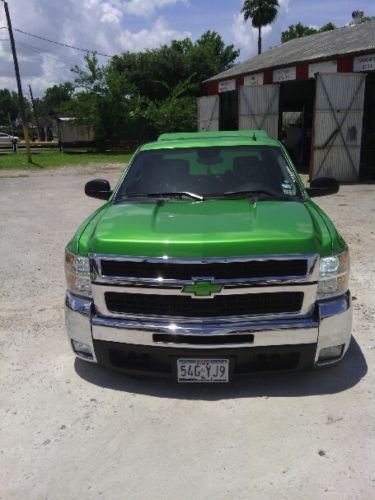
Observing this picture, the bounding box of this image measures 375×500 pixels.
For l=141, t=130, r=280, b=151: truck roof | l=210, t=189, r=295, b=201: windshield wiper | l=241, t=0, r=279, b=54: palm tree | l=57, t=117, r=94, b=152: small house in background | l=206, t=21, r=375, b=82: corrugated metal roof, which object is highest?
l=241, t=0, r=279, b=54: palm tree

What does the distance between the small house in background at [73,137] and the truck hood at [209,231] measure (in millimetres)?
33351

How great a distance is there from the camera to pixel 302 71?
17.4m

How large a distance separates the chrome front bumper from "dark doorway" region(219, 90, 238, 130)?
21.9m

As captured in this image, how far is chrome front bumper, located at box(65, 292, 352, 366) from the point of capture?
3.04 meters

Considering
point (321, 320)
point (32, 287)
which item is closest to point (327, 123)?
point (32, 287)

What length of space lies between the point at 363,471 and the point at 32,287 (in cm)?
426

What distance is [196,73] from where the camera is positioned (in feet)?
131

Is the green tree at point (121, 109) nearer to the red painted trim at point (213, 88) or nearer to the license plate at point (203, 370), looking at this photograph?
the red painted trim at point (213, 88)

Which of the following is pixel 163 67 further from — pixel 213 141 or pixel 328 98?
pixel 213 141

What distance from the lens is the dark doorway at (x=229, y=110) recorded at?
24.5m

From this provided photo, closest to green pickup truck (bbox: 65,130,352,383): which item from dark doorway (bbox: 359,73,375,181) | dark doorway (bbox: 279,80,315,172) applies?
dark doorway (bbox: 359,73,375,181)

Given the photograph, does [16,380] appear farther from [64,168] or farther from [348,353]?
[64,168]

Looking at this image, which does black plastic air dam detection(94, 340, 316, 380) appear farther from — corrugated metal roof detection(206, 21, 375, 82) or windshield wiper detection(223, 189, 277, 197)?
corrugated metal roof detection(206, 21, 375, 82)

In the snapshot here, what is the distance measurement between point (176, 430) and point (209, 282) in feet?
3.16
